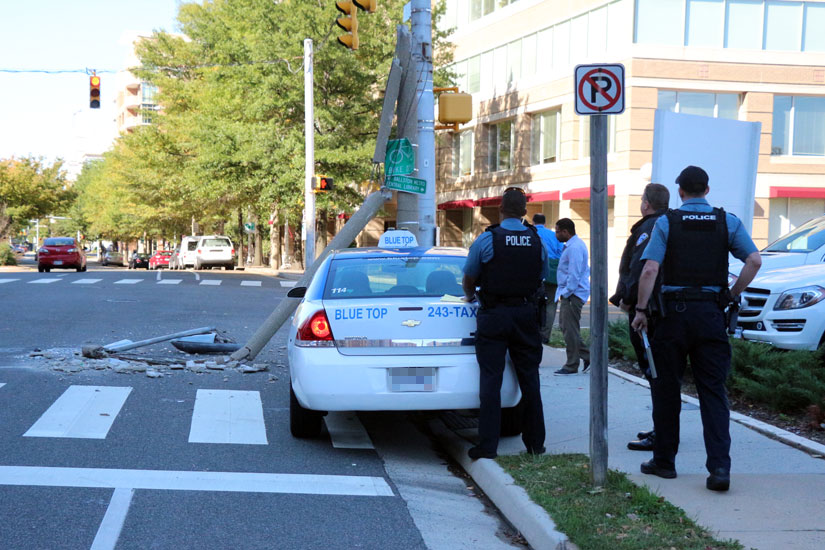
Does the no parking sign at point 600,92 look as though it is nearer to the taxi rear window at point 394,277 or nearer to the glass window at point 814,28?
the taxi rear window at point 394,277

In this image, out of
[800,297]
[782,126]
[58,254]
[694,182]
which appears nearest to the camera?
[694,182]

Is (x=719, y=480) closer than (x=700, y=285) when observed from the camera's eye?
Yes

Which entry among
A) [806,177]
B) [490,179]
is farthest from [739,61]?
[490,179]

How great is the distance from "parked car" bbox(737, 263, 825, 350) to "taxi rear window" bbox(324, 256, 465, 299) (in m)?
4.31

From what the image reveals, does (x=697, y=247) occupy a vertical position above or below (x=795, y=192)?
below

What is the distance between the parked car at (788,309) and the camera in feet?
32.2

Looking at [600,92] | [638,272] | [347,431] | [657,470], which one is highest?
[600,92]

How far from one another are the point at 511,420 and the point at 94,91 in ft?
71.4

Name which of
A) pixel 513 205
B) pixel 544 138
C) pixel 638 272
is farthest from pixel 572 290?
pixel 544 138

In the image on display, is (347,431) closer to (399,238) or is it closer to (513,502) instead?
(513,502)

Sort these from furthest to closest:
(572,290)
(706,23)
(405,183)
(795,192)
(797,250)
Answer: (795,192) < (706,23) < (405,183) < (797,250) < (572,290)

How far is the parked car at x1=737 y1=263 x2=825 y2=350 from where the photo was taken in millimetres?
9820

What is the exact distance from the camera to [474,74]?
1590 inches

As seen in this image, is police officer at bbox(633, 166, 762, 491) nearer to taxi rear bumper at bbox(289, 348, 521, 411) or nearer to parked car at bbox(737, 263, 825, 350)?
taxi rear bumper at bbox(289, 348, 521, 411)
